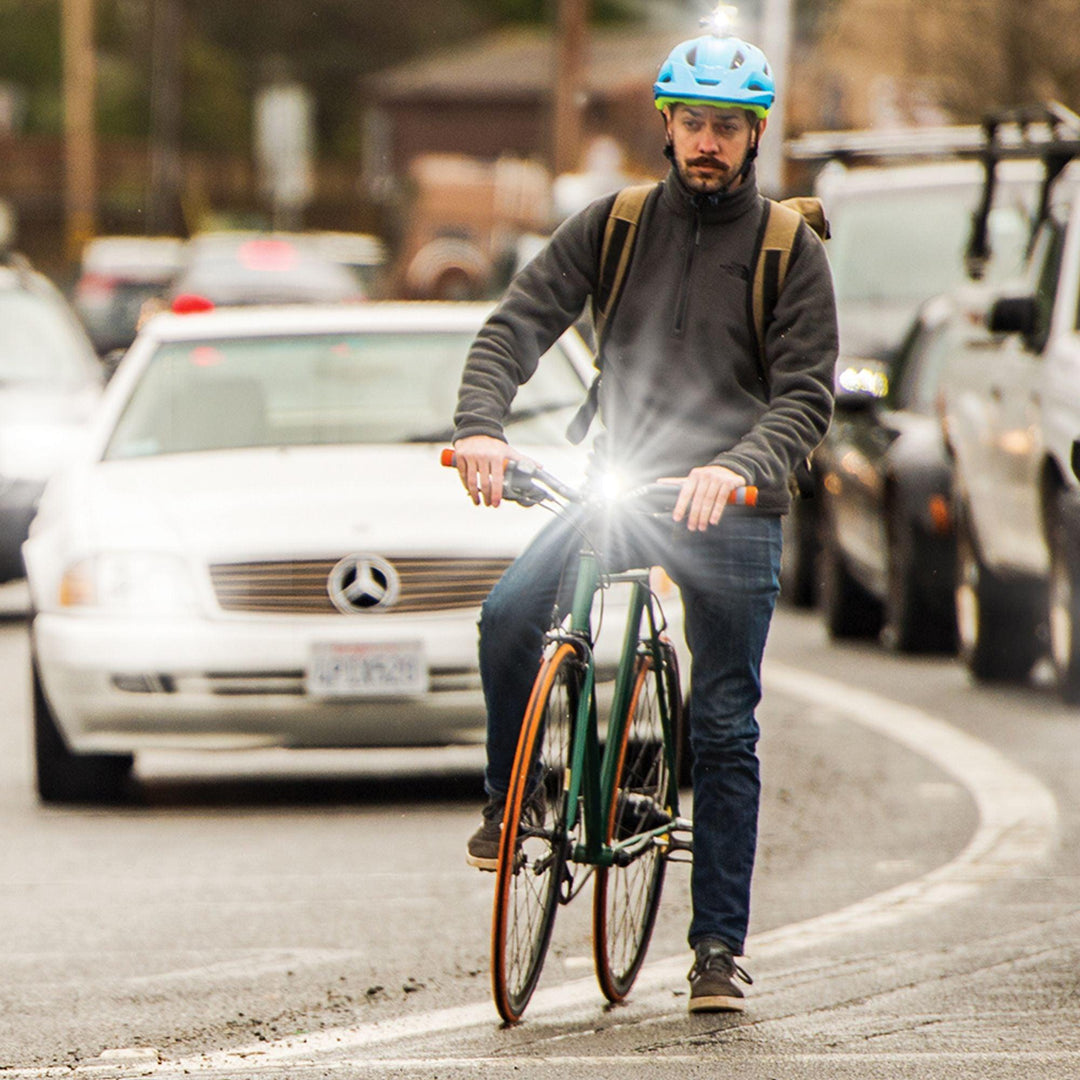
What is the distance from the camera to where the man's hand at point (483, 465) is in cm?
557

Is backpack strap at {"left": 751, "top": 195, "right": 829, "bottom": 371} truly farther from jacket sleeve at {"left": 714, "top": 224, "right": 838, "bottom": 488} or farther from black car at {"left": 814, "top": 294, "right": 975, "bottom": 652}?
black car at {"left": 814, "top": 294, "right": 975, "bottom": 652}

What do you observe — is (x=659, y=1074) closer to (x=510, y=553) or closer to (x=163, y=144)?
(x=510, y=553)

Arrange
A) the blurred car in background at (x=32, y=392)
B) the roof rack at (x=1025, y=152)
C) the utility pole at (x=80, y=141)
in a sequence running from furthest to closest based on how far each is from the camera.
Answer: the utility pole at (x=80, y=141), the blurred car in background at (x=32, y=392), the roof rack at (x=1025, y=152)

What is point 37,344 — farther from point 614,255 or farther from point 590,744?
point 590,744

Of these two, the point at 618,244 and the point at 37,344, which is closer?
the point at 618,244

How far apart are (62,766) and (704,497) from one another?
4.08 metres

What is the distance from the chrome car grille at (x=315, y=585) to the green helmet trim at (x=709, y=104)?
311 centimetres

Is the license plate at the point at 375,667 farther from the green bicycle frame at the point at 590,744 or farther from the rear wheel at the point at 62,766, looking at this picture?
the green bicycle frame at the point at 590,744

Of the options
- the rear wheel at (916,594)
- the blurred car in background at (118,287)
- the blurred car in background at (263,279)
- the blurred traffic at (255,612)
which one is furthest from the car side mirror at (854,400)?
the blurred car in background at (118,287)

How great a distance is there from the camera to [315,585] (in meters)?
8.73

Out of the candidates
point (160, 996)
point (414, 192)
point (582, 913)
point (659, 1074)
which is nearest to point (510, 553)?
point (582, 913)

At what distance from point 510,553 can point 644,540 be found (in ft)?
9.76

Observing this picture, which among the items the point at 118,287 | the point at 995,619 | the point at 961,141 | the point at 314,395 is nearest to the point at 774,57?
the point at 118,287

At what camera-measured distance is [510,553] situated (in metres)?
8.77
